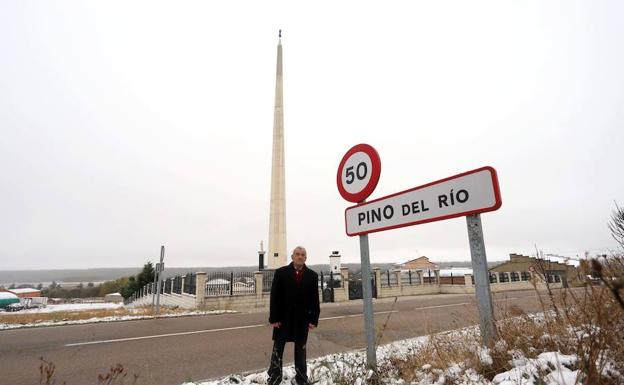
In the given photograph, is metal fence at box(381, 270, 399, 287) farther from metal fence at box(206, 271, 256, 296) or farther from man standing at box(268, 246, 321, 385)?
man standing at box(268, 246, 321, 385)

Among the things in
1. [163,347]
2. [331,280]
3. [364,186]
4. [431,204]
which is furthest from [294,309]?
[331,280]

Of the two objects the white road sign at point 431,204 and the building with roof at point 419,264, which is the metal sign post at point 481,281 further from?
the building with roof at point 419,264

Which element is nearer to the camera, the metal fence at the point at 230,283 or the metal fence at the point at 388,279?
the metal fence at the point at 230,283

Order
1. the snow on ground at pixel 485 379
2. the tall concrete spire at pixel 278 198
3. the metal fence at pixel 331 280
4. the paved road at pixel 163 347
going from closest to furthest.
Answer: the snow on ground at pixel 485 379, the paved road at pixel 163 347, the metal fence at pixel 331 280, the tall concrete spire at pixel 278 198

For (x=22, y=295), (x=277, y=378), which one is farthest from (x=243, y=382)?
(x=22, y=295)

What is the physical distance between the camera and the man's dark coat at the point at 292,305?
4.04 m

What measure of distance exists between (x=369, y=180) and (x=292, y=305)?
185 cm

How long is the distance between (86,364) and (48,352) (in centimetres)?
177

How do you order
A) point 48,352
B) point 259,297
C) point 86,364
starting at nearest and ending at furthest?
point 86,364 → point 48,352 → point 259,297

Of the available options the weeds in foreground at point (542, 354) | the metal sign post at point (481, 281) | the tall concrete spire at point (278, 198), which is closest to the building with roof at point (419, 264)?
the tall concrete spire at point (278, 198)

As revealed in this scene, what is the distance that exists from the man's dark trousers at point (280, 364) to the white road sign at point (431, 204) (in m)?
1.55

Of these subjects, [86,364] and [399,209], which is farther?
[86,364]

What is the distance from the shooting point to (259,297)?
1742 centimetres

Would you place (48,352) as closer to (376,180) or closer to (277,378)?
(277,378)
